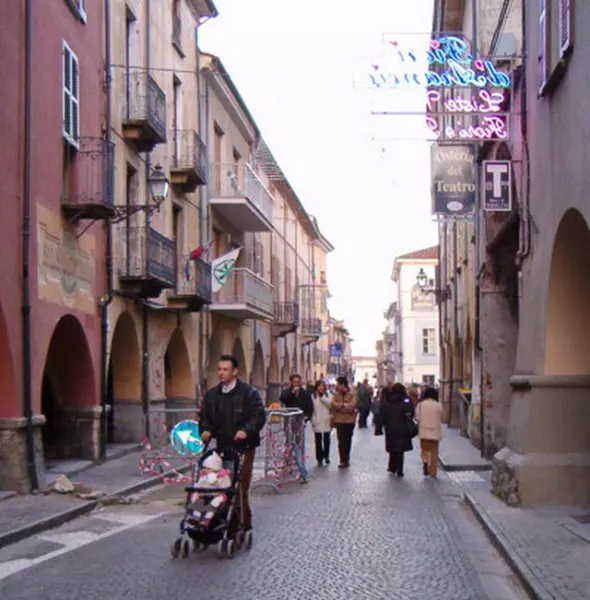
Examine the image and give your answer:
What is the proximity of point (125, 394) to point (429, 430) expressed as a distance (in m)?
7.79

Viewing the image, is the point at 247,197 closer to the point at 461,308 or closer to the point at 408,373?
the point at 461,308

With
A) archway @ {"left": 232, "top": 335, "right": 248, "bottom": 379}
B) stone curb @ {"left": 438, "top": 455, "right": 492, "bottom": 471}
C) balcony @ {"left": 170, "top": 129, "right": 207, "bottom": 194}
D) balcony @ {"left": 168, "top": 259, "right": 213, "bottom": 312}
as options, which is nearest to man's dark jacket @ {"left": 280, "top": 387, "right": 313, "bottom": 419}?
stone curb @ {"left": 438, "top": 455, "right": 492, "bottom": 471}

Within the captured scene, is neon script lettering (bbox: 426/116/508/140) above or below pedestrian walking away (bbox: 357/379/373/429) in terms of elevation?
above

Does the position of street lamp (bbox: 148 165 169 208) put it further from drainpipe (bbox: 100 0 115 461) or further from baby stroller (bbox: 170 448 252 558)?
baby stroller (bbox: 170 448 252 558)

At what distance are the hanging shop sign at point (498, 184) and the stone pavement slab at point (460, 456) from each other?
5944 millimetres

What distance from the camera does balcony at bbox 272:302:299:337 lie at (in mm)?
43844

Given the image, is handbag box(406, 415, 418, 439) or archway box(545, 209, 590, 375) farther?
handbag box(406, 415, 418, 439)

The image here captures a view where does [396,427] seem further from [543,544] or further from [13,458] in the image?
[543,544]

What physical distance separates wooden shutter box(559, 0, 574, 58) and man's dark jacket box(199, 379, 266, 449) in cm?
480

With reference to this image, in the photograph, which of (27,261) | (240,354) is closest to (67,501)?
(27,261)

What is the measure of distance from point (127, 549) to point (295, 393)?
10.1m

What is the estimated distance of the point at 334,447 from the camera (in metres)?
27.1

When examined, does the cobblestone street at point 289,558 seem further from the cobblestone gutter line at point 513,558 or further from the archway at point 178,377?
the archway at point 178,377

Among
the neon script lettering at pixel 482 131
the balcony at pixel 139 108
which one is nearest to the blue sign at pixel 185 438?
the balcony at pixel 139 108
